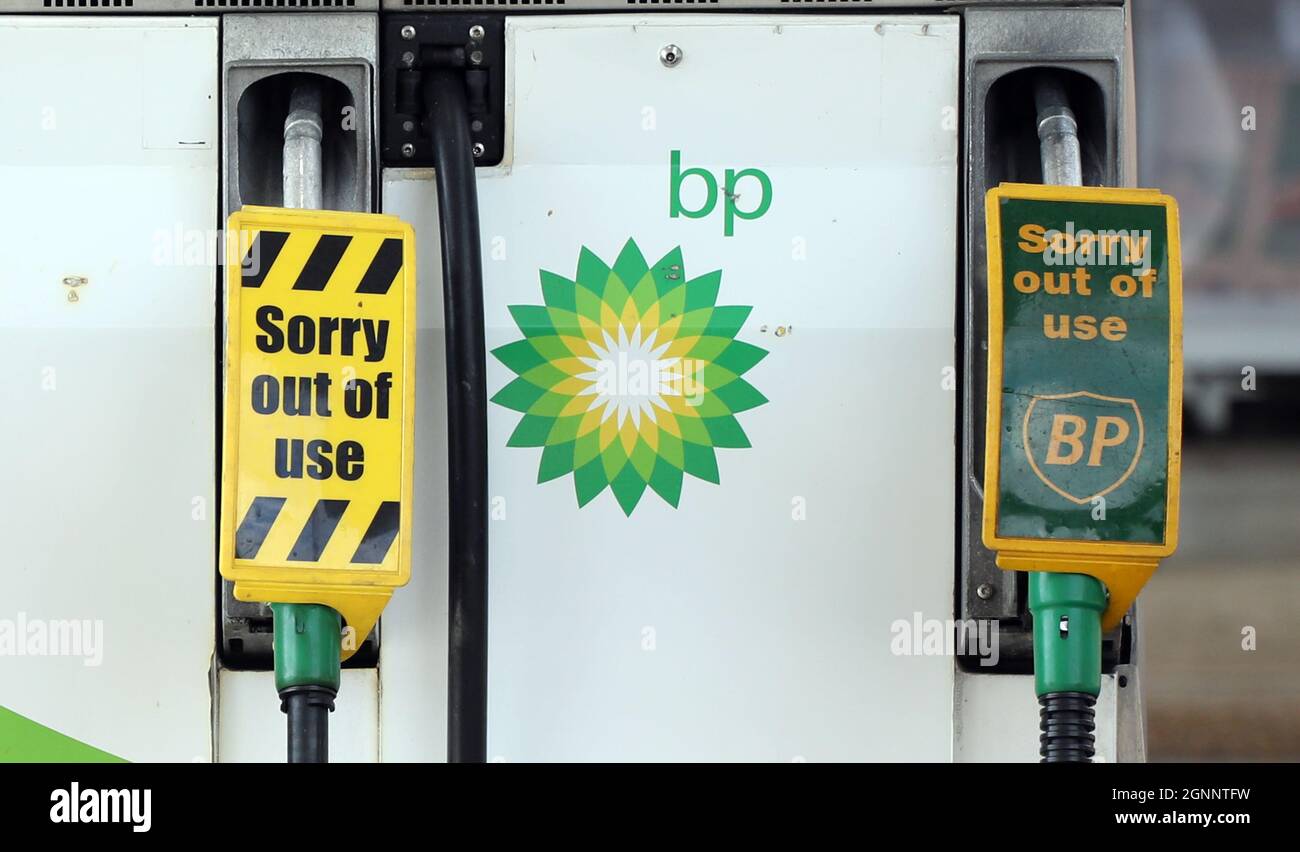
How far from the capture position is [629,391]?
5.48ft

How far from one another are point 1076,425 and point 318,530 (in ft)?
2.22

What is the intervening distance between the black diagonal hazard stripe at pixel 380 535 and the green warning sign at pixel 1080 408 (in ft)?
1.73

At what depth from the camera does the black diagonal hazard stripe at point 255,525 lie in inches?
56.4

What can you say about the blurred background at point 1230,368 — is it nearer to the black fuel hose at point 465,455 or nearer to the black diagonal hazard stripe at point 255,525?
the black fuel hose at point 465,455

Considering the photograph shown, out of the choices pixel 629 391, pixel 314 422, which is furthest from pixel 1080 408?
pixel 314 422

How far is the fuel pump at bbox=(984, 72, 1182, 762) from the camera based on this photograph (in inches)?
57.7

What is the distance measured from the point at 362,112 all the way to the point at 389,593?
0.54 m

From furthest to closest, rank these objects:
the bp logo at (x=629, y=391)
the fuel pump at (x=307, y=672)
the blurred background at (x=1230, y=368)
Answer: the blurred background at (x=1230, y=368) → the bp logo at (x=629, y=391) → the fuel pump at (x=307, y=672)

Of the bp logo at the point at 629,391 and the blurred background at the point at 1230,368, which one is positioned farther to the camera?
the blurred background at the point at 1230,368

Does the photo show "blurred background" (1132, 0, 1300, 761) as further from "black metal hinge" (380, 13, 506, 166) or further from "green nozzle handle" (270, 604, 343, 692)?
"green nozzle handle" (270, 604, 343, 692)

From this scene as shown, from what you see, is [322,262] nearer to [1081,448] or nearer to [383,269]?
[383,269]

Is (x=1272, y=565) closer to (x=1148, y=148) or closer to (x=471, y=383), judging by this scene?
(x=1148, y=148)

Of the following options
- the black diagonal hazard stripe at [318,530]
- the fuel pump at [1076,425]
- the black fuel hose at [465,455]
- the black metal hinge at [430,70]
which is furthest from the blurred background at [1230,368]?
the black diagonal hazard stripe at [318,530]
